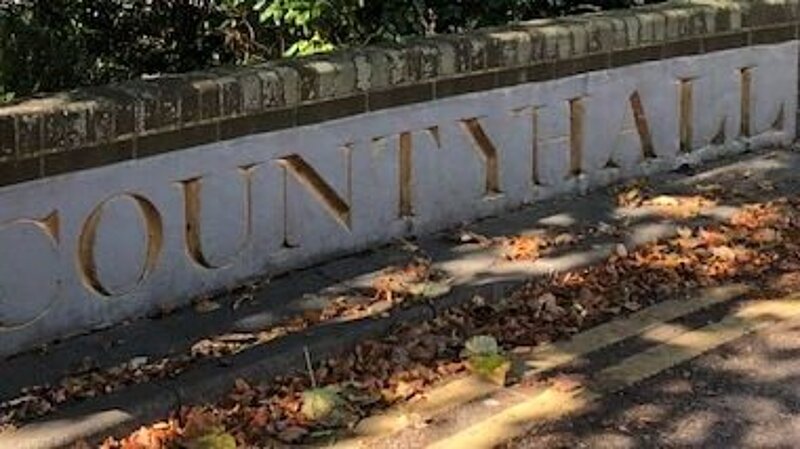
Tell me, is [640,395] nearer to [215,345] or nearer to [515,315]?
[515,315]

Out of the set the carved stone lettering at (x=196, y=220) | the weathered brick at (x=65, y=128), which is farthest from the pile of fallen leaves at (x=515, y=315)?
the weathered brick at (x=65, y=128)

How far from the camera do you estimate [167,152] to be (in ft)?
15.8

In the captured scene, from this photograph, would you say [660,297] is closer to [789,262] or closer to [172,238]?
[789,262]

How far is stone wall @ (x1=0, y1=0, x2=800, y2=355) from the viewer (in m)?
4.51

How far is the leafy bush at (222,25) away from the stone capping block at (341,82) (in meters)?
0.74

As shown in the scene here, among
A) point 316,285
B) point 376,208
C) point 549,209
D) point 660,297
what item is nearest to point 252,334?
Answer: point 316,285

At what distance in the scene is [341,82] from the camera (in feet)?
17.7

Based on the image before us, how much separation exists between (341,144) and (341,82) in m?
0.24

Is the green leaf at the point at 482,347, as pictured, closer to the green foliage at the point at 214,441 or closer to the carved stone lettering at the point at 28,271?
the green foliage at the point at 214,441

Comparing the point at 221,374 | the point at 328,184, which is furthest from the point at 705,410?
the point at 328,184

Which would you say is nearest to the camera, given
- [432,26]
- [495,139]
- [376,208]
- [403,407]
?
[403,407]

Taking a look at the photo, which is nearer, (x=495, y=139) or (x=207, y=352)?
(x=207, y=352)

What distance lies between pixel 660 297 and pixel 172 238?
184cm

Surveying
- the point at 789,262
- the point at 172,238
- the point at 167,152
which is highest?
the point at 167,152
